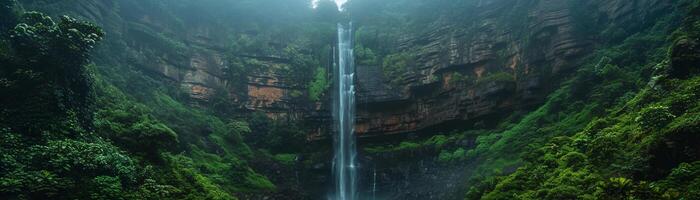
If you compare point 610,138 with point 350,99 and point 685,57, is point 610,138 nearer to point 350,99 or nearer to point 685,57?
point 685,57

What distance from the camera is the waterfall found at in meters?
25.1

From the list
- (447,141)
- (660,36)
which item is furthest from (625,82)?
(447,141)

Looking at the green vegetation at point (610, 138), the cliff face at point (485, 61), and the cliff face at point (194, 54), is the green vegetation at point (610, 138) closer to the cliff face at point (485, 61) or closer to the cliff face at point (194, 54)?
the cliff face at point (485, 61)

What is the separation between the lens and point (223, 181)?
64.0 feet

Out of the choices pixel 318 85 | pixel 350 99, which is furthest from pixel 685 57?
pixel 318 85

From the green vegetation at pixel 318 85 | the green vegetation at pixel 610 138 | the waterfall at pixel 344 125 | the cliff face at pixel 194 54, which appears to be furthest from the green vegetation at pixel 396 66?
the green vegetation at pixel 610 138

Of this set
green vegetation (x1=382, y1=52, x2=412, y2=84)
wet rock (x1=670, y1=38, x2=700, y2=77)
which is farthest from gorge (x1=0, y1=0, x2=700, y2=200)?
green vegetation (x1=382, y1=52, x2=412, y2=84)

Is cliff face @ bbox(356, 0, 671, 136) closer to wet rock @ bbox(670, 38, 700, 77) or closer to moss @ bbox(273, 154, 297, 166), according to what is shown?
moss @ bbox(273, 154, 297, 166)

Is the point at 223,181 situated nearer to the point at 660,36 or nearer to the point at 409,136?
the point at 409,136

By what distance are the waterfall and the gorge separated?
0.11 meters

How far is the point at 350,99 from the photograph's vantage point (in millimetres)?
28391

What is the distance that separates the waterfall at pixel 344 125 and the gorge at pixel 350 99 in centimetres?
11

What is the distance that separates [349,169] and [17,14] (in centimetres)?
1698

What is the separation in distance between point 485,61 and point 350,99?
832cm
